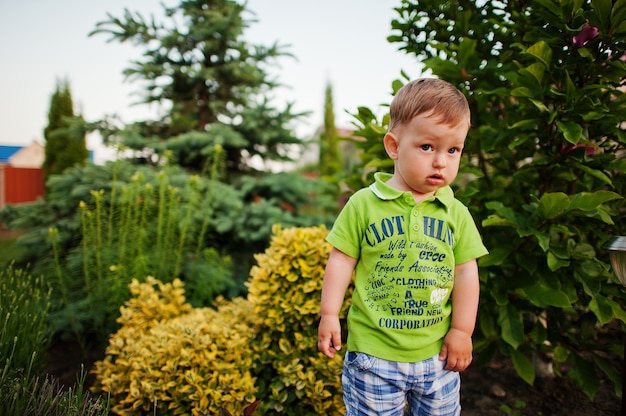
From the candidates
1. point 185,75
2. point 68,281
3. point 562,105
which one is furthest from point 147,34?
point 562,105

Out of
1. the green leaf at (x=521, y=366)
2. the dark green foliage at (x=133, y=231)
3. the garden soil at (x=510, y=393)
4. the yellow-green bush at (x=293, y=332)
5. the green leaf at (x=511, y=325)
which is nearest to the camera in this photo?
the green leaf at (x=511, y=325)

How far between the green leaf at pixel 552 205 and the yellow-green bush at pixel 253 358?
3.62 ft

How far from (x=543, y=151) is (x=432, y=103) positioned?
42.6 inches

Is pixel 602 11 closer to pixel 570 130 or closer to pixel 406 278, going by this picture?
pixel 570 130

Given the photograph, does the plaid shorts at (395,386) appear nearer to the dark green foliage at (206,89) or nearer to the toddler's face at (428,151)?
the toddler's face at (428,151)

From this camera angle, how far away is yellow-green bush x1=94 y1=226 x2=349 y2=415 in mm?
2002

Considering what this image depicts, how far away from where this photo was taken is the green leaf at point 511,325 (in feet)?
5.94

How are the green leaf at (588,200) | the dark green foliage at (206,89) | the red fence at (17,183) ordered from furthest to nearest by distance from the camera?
the red fence at (17,183)
the dark green foliage at (206,89)
the green leaf at (588,200)

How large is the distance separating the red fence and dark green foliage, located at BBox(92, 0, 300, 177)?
878 cm

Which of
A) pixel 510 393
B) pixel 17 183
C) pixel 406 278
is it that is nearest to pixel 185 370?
pixel 406 278

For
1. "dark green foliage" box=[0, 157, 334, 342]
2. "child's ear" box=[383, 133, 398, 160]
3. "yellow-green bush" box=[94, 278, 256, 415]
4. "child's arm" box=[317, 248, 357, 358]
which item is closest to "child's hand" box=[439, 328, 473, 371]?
"child's arm" box=[317, 248, 357, 358]

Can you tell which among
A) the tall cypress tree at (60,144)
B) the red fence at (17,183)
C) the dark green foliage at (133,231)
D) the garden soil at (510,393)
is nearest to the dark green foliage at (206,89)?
the dark green foliage at (133,231)

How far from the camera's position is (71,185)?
3740 millimetres

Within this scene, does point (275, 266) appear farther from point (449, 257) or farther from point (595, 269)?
point (595, 269)
